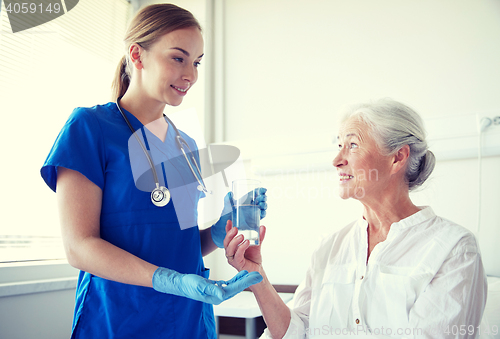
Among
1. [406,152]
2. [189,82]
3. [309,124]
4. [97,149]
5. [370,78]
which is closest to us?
[97,149]

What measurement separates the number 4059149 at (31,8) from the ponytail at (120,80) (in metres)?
1.20

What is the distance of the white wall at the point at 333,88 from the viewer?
1.99 metres

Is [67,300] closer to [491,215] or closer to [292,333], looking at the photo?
[292,333]

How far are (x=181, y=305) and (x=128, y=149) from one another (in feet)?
1.43

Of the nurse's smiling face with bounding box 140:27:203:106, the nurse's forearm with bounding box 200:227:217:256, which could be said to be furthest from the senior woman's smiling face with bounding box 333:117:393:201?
the nurse's smiling face with bounding box 140:27:203:106

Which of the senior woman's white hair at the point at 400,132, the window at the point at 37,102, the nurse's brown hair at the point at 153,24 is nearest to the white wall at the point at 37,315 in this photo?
the window at the point at 37,102

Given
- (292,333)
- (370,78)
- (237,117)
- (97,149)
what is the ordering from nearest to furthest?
(97,149) → (292,333) → (370,78) → (237,117)

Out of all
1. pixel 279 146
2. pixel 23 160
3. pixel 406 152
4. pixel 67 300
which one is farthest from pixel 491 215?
pixel 23 160

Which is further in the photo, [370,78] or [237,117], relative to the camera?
[237,117]

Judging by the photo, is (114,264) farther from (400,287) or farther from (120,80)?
(400,287)

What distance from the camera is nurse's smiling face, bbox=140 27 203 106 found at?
1074 millimetres

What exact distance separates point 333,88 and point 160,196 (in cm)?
172

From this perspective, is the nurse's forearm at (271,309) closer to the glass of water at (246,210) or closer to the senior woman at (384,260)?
the senior woman at (384,260)

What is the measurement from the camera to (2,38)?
192cm
